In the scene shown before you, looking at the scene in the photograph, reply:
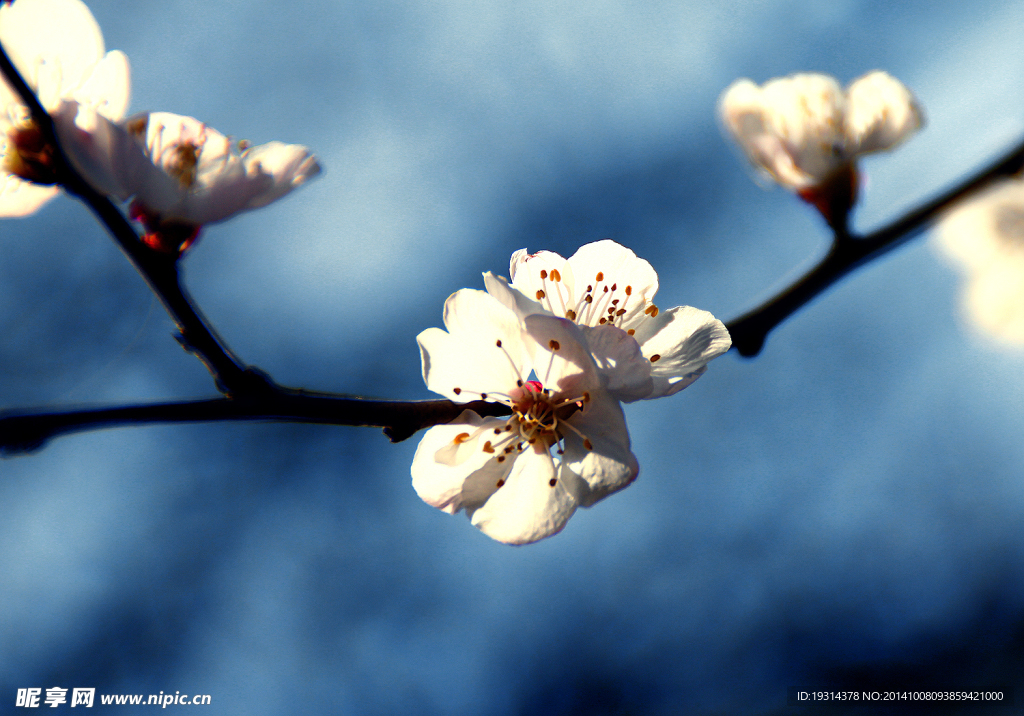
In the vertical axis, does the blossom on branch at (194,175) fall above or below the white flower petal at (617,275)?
above

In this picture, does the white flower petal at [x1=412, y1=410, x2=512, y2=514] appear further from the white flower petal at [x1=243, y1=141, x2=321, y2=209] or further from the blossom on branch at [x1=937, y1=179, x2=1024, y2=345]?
the blossom on branch at [x1=937, y1=179, x2=1024, y2=345]

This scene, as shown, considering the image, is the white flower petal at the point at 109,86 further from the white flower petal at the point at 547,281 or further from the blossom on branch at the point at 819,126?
the blossom on branch at the point at 819,126

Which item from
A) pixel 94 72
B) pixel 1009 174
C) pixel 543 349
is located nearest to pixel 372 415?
pixel 543 349

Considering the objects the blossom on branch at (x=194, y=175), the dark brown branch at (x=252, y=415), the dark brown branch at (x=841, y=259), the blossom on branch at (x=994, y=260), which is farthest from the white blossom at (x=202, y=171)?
the blossom on branch at (x=994, y=260)

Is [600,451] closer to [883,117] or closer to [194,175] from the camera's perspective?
[194,175]

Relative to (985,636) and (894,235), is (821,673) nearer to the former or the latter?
(985,636)

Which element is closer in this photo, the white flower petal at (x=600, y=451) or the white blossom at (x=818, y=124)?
the white flower petal at (x=600, y=451)
